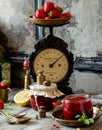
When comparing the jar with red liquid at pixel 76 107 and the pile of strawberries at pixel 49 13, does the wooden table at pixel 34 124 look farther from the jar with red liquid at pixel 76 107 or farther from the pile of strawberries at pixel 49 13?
the pile of strawberries at pixel 49 13

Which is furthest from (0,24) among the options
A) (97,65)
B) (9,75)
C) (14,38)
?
(97,65)

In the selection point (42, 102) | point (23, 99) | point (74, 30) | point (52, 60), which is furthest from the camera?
point (74, 30)

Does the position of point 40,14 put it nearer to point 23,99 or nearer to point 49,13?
point 49,13

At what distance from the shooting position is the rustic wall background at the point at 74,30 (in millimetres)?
2688

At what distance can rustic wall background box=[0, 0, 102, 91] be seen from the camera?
8.82ft

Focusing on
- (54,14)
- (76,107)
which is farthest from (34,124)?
(54,14)

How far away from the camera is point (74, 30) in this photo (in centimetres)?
275

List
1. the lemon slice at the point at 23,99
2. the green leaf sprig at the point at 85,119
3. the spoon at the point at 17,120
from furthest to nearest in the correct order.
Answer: the lemon slice at the point at 23,99 → the spoon at the point at 17,120 → the green leaf sprig at the point at 85,119

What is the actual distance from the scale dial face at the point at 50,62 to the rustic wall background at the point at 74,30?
401mm

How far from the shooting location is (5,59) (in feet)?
9.68

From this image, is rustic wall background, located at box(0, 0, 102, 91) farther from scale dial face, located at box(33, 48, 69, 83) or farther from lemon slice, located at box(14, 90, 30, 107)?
lemon slice, located at box(14, 90, 30, 107)

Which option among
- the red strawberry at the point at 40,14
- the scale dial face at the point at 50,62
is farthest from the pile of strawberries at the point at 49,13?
the scale dial face at the point at 50,62

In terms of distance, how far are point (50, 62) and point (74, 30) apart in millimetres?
477

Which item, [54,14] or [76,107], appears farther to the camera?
[54,14]
